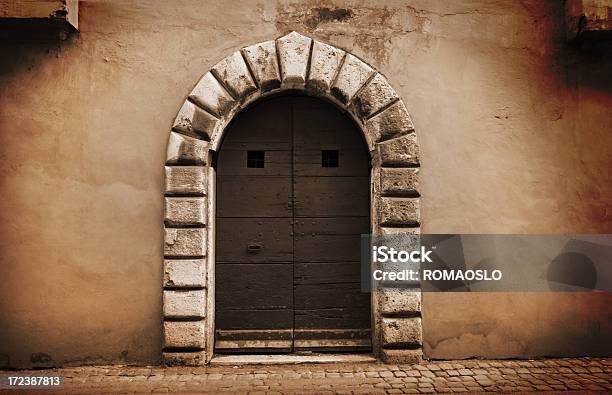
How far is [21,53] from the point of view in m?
4.20

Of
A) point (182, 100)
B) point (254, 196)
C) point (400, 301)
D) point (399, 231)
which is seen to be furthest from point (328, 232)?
point (182, 100)

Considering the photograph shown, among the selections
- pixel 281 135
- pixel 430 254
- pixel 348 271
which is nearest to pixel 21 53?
pixel 281 135

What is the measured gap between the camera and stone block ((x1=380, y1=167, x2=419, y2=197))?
4160 millimetres

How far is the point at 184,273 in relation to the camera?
4.09m

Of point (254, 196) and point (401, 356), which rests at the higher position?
point (254, 196)

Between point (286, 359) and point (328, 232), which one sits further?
point (328, 232)

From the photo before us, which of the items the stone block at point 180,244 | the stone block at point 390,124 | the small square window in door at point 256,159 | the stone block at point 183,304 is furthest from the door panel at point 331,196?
the stone block at point 183,304

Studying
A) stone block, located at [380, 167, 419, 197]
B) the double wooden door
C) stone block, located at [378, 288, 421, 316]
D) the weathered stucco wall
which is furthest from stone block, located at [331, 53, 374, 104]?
stone block, located at [378, 288, 421, 316]

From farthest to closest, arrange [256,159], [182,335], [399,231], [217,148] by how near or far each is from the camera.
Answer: [256,159]
[217,148]
[399,231]
[182,335]

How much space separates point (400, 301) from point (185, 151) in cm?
228

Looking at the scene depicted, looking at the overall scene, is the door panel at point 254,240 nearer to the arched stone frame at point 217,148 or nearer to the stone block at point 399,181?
the arched stone frame at point 217,148

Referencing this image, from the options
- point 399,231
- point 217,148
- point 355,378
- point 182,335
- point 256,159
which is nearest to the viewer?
point 355,378

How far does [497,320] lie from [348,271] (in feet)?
4.58

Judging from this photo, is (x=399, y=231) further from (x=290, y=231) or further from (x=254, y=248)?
(x=254, y=248)
